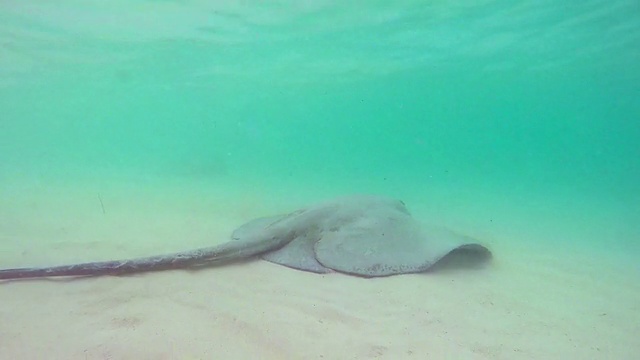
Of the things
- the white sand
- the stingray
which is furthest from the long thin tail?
the white sand

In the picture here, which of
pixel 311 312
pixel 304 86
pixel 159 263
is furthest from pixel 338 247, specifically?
pixel 304 86

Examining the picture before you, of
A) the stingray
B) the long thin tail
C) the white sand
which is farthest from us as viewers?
the stingray

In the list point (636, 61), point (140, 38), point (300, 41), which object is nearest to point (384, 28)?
point (300, 41)

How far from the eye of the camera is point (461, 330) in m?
3.18

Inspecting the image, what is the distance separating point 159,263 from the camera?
13.1 ft

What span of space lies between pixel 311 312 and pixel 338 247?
1.21 m

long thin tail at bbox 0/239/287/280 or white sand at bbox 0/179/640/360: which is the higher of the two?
long thin tail at bbox 0/239/287/280

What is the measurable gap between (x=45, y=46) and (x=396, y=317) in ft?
77.3

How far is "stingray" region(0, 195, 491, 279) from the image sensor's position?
4.12 m

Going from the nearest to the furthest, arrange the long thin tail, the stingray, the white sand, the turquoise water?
the white sand, the long thin tail, the stingray, the turquoise water

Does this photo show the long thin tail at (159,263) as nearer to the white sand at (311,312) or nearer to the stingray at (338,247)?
the stingray at (338,247)

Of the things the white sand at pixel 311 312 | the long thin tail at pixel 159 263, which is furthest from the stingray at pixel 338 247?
the white sand at pixel 311 312

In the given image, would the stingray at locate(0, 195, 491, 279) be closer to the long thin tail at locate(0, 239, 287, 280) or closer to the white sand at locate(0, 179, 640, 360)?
the long thin tail at locate(0, 239, 287, 280)

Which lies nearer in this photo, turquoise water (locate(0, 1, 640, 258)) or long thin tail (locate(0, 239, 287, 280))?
long thin tail (locate(0, 239, 287, 280))
